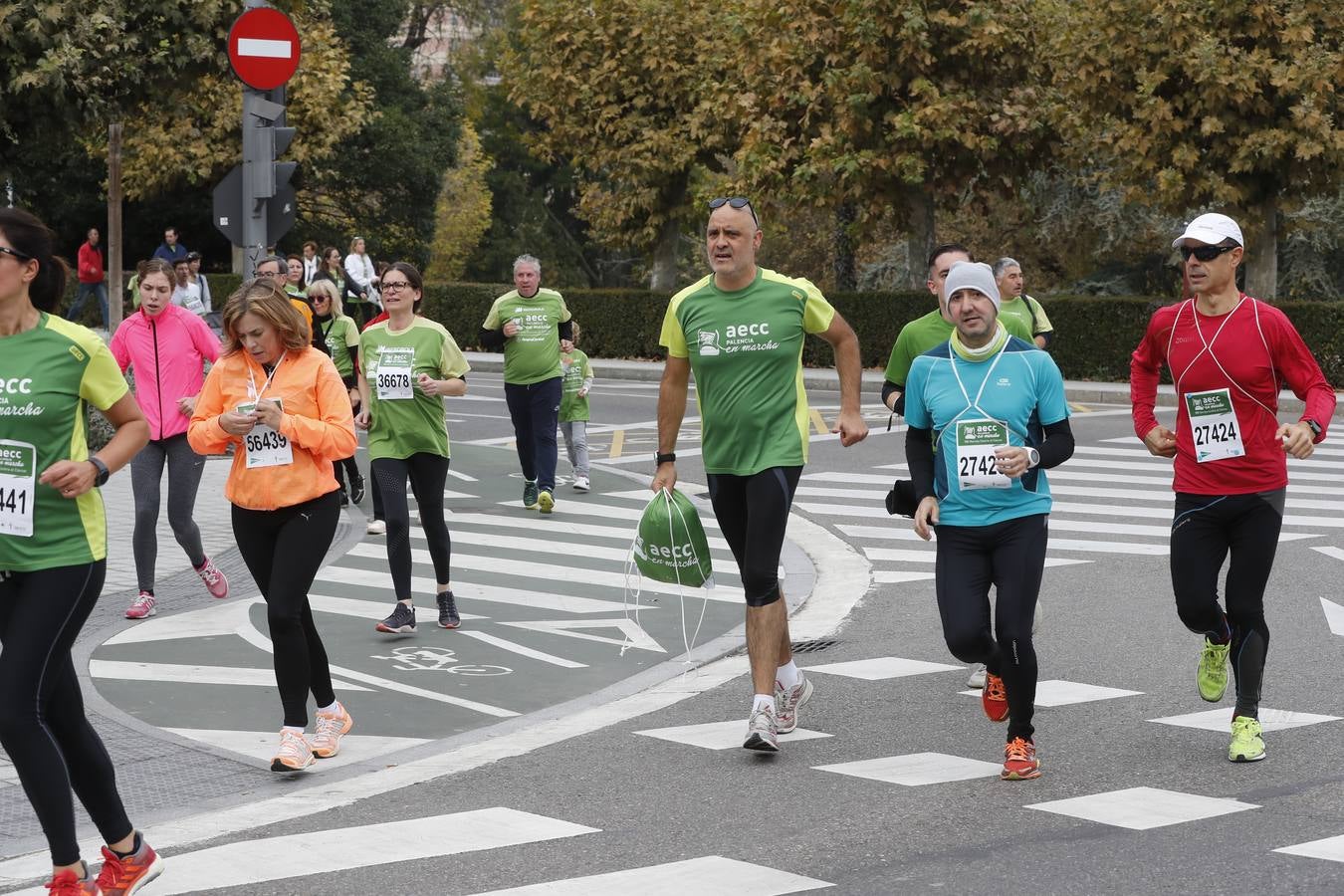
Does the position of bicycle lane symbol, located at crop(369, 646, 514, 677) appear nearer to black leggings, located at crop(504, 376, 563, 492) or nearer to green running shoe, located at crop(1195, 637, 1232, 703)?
green running shoe, located at crop(1195, 637, 1232, 703)

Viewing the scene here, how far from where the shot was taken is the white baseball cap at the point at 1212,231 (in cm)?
684

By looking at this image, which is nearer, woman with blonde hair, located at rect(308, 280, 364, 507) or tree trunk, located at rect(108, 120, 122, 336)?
woman with blonde hair, located at rect(308, 280, 364, 507)

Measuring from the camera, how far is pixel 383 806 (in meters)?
6.29

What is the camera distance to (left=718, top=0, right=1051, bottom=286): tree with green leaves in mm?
30375

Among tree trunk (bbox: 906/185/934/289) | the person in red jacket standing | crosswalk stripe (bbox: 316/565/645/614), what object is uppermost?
tree trunk (bbox: 906/185/934/289)

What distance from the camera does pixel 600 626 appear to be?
1007 cm

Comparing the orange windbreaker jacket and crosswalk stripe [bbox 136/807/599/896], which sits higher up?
the orange windbreaker jacket

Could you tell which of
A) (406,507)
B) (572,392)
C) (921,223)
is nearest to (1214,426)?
(406,507)

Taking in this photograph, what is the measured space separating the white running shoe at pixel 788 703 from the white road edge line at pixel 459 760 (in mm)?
677

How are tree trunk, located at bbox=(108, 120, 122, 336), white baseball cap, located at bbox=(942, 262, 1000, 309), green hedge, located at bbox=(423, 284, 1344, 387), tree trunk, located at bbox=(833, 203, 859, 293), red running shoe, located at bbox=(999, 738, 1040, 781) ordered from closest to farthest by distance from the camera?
red running shoe, located at bbox=(999, 738, 1040, 781)
white baseball cap, located at bbox=(942, 262, 1000, 309)
green hedge, located at bbox=(423, 284, 1344, 387)
tree trunk, located at bbox=(108, 120, 122, 336)
tree trunk, located at bbox=(833, 203, 859, 293)

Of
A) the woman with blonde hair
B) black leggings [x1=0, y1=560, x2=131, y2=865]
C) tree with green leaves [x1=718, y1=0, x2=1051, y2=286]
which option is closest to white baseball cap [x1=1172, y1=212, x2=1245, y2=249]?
black leggings [x1=0, y1=560, x2=131, y2=865]

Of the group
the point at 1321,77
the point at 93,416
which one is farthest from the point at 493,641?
the point at 1321,77

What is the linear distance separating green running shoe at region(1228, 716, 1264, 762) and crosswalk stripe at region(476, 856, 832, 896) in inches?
83.3

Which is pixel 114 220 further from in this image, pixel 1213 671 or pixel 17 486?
pixel 17 486
